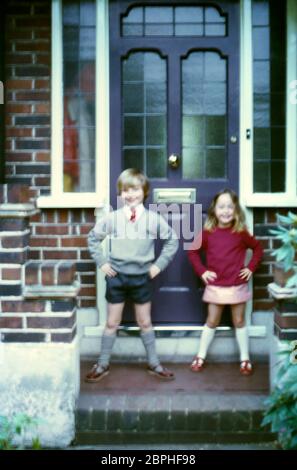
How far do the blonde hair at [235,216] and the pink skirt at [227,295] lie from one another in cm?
42

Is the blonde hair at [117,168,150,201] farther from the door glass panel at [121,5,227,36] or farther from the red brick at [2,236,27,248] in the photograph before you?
the door glass panel at [121,5,227,36]

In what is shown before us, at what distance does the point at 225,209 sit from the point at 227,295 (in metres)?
0.61

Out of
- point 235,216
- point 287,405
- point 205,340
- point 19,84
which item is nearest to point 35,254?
point 19,84

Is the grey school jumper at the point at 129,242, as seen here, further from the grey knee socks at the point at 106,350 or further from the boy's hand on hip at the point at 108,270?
the grey knee socks at the point at 106,350

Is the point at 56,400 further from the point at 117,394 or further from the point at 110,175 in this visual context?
the point at 110,175

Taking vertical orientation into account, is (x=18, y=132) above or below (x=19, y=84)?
below

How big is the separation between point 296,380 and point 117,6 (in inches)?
120

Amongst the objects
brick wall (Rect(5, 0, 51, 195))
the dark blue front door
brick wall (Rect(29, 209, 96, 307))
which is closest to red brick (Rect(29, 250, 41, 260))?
brick wall (Rect(29, 209, 96, 307))

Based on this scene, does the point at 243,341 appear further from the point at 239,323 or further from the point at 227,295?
the point at 227,295

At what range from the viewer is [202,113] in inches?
186

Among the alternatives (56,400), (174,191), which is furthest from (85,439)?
(174,191)

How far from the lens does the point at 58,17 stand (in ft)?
15.1

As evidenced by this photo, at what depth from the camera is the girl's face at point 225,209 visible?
4.39m

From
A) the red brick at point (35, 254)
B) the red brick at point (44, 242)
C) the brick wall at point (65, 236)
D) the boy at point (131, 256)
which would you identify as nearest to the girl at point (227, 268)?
the boy at point (131, 256)
